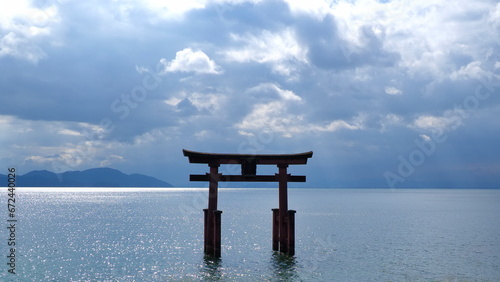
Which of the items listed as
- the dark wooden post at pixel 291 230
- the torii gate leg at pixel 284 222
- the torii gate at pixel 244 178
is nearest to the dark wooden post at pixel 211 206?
the torii gate at pixel 244 178

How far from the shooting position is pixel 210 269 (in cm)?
2336

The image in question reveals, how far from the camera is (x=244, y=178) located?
2445 cm

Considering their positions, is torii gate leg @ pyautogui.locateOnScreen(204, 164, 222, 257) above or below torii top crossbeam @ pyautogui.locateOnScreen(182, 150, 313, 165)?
below

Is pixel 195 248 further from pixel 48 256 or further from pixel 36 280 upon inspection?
pixel 36 280

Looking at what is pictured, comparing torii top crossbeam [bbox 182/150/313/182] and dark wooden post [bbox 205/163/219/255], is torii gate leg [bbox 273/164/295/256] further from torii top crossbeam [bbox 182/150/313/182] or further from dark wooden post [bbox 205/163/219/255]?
dark wooden post [bbox 205/163/219/255]

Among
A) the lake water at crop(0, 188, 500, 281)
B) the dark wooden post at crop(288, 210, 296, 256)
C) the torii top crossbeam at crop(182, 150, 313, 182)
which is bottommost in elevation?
the lake water at crop(0, 188, 500, 281)

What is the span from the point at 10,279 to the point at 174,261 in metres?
8.85

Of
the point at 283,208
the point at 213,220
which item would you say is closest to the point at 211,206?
the point at 213,220

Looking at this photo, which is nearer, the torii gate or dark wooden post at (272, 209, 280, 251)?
the torii gate

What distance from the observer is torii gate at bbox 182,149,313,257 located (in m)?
23.7

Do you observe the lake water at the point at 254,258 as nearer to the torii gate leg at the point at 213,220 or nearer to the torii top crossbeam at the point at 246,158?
the torii gate leg at the point at 213,220

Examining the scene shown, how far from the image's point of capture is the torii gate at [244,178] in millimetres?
23656

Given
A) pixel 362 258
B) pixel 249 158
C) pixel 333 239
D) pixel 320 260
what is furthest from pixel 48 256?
pixel 333 239

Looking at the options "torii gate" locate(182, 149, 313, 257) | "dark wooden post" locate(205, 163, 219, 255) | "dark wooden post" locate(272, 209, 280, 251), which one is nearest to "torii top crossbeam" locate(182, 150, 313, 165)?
"torii gate" locate(182, 149, 313, 257)
